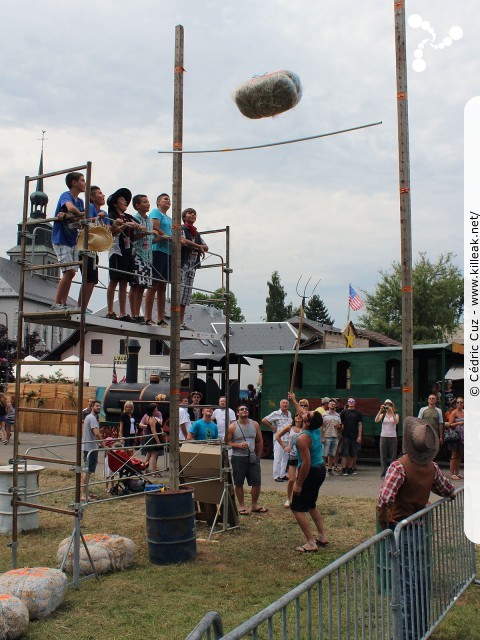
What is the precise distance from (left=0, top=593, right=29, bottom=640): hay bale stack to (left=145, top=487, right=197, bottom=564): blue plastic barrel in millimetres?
2471

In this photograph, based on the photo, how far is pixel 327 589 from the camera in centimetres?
389

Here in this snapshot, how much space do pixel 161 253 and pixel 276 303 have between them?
8445 cm

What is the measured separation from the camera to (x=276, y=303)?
9356 centimetres

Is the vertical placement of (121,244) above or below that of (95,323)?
above

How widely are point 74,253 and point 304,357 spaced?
1320 centimetres

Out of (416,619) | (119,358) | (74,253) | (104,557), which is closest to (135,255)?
(74,253)

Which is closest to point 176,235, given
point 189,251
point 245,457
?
point 189,251

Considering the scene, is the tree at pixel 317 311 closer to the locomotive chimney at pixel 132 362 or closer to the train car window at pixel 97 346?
the train car window at pixel 97 346

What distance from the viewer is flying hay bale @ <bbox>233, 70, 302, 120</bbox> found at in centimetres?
679

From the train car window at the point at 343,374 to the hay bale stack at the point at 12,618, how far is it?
14.9m

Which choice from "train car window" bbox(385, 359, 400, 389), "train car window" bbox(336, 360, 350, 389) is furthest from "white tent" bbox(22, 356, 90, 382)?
"train car window" bbox(385, 359, 400, 389)

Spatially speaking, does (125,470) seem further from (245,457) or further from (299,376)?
(299,376)

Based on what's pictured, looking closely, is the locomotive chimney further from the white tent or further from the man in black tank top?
the man in black tank top

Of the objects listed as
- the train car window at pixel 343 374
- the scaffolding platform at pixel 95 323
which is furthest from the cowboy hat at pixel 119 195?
the train car window at pixel 343 374
